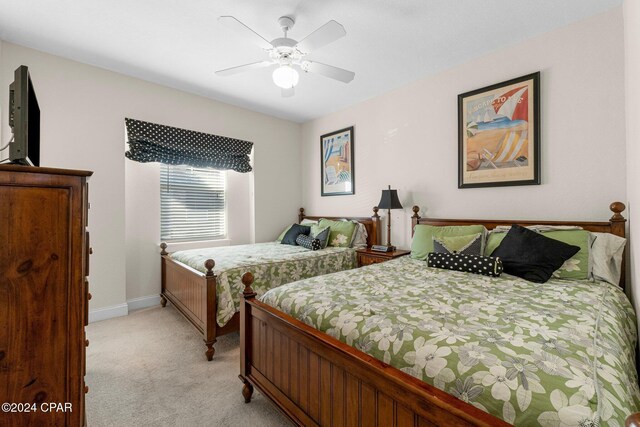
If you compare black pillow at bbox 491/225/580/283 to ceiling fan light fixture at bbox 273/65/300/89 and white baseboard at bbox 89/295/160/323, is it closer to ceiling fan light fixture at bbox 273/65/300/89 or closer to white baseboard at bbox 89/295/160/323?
ceiling fan light fixture at bbox 273/65/300/89

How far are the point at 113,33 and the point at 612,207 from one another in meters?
4.25

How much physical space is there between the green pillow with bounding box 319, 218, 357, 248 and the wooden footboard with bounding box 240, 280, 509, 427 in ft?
6.44

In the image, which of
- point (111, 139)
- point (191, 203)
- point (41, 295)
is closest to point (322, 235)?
point (191, 203)

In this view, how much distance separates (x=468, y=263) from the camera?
2111 millimetres

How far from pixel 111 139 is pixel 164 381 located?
2.64 metres

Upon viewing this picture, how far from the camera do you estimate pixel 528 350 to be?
3.14 feet

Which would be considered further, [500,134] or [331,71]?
[500,134]

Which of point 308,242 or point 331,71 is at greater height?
point 331,71

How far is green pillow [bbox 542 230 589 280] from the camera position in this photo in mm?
1913

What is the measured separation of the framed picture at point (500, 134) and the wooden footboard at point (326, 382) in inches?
95.3

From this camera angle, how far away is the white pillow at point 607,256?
193 cm

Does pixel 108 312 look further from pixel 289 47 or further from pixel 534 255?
pixel 534 255

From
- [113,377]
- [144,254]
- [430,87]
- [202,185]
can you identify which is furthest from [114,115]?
[430,87]

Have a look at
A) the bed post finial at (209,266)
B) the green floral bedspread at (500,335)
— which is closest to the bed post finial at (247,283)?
the green floral bedspread at (500,335)
